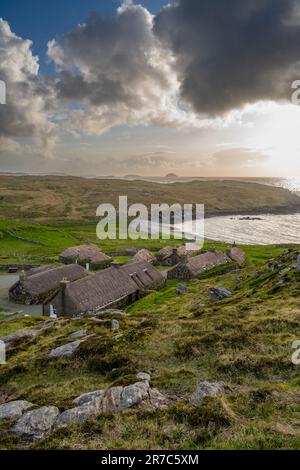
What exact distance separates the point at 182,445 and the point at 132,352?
10434mm

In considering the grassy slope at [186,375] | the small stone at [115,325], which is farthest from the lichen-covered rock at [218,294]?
the small stone at [115,325]

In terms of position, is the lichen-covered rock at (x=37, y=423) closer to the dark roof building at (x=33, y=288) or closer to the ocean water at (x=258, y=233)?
the dark roof building at (x=33, y=288)

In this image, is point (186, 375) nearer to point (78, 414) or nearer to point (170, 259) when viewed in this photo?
point (78, 414)

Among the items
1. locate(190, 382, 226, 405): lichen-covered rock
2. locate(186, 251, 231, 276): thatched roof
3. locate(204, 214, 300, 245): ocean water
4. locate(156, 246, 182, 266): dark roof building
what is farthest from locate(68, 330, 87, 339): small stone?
locate(204, 214, 300, 245): ocean water

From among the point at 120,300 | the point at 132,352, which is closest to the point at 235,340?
the point at 132,352

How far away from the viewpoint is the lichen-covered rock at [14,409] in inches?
564

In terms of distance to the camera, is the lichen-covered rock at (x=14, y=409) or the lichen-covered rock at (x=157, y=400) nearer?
the lichen-covered rock at (x=157, y=400)

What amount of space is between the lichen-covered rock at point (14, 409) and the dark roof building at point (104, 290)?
31.3 metres

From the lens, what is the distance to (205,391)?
1419cm

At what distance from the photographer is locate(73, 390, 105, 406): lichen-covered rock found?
14688mm

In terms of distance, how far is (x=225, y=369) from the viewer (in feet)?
56.9

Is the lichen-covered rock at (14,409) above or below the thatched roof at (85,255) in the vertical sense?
above

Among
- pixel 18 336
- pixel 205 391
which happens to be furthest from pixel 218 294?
pixel 205 391

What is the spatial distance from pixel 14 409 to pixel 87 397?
118 inches
